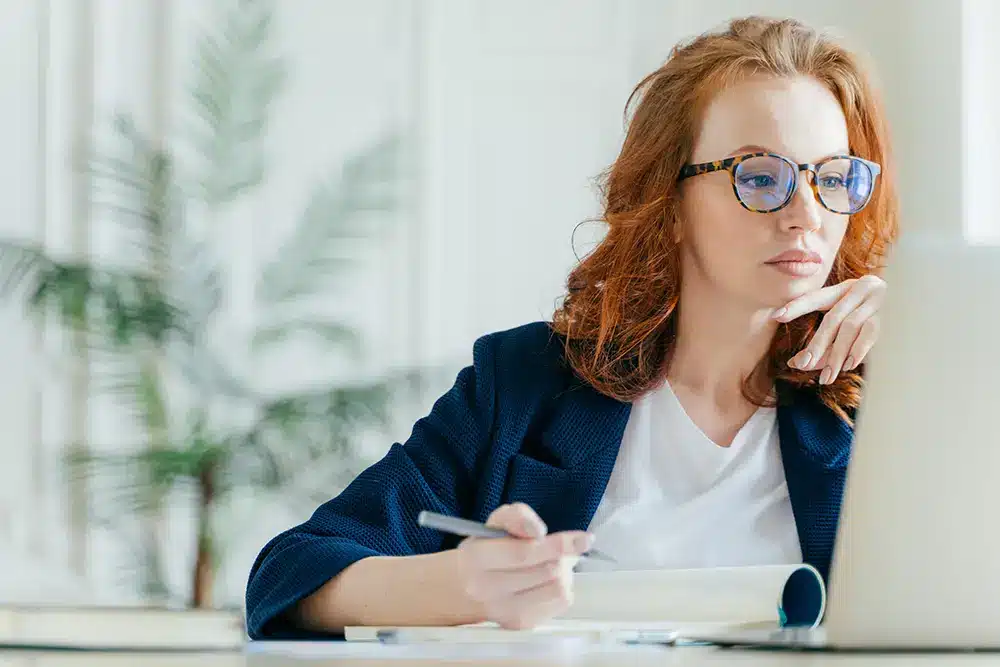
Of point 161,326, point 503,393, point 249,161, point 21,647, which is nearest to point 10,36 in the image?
point 249,161

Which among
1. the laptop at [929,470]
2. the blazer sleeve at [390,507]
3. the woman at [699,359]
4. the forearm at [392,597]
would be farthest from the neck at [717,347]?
the laptop at [929,470]

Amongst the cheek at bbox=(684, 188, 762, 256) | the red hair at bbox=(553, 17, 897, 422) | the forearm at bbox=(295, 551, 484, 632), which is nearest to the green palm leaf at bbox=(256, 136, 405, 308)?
the red hair at bbox=(553, 17, 897, 422)

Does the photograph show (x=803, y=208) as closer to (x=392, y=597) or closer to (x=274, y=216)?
(x=392, y=597)

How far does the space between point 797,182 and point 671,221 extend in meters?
0.23

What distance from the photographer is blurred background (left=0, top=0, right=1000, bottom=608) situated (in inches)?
119

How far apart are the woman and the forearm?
0.22 ft

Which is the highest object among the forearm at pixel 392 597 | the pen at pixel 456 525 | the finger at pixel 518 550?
the pen at pixel 456 525

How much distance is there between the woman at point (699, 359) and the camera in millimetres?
1459

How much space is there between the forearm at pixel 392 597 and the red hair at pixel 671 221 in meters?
0.46

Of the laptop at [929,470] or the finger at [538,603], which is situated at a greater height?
the laptop at [929,470]

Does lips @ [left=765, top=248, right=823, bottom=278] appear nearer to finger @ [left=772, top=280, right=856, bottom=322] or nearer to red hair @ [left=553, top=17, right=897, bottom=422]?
finger @ [left=772, top=280, right=856, bottom=322]

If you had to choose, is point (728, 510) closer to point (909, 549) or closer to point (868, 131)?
point (868, 131)

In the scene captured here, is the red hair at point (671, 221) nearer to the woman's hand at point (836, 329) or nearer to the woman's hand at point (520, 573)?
the woman's hand at point (836, 329)

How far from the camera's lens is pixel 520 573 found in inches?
37.0
